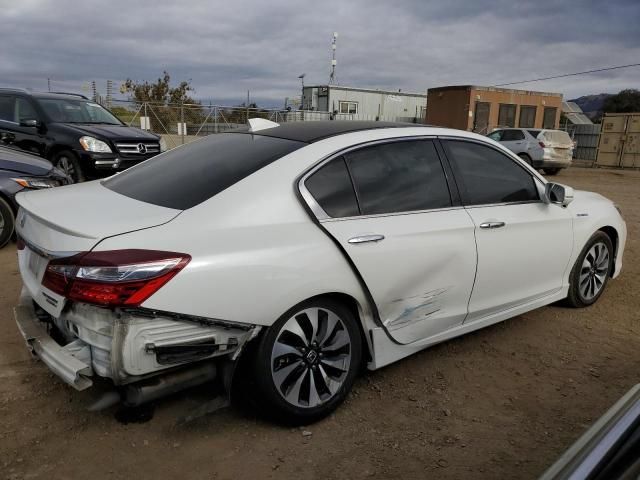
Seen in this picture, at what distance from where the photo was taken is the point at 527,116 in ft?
94.3

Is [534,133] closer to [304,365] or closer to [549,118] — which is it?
[549,118]

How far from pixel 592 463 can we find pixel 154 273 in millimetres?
1696

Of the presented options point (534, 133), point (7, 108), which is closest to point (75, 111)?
point (7, 108)

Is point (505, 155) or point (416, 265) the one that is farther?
point (505, 155)

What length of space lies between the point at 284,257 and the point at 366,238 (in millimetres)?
515

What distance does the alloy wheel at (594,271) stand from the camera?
444 centimetres

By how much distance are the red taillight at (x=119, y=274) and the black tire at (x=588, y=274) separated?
11.2ft

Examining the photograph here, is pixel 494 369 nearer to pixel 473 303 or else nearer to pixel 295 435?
pixel 473 303

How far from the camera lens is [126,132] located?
29.6ft

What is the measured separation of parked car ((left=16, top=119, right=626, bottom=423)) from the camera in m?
2.26

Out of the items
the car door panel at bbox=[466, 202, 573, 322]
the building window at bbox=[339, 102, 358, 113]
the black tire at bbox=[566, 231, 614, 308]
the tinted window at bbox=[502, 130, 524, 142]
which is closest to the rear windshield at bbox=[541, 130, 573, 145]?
the tinted window at bbox=[502, 130, 524, 142]

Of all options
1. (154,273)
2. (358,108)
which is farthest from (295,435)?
(358,108)

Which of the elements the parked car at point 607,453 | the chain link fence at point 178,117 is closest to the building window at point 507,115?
the chain link fence at point 178,117

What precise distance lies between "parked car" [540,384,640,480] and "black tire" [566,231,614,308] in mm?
3145
